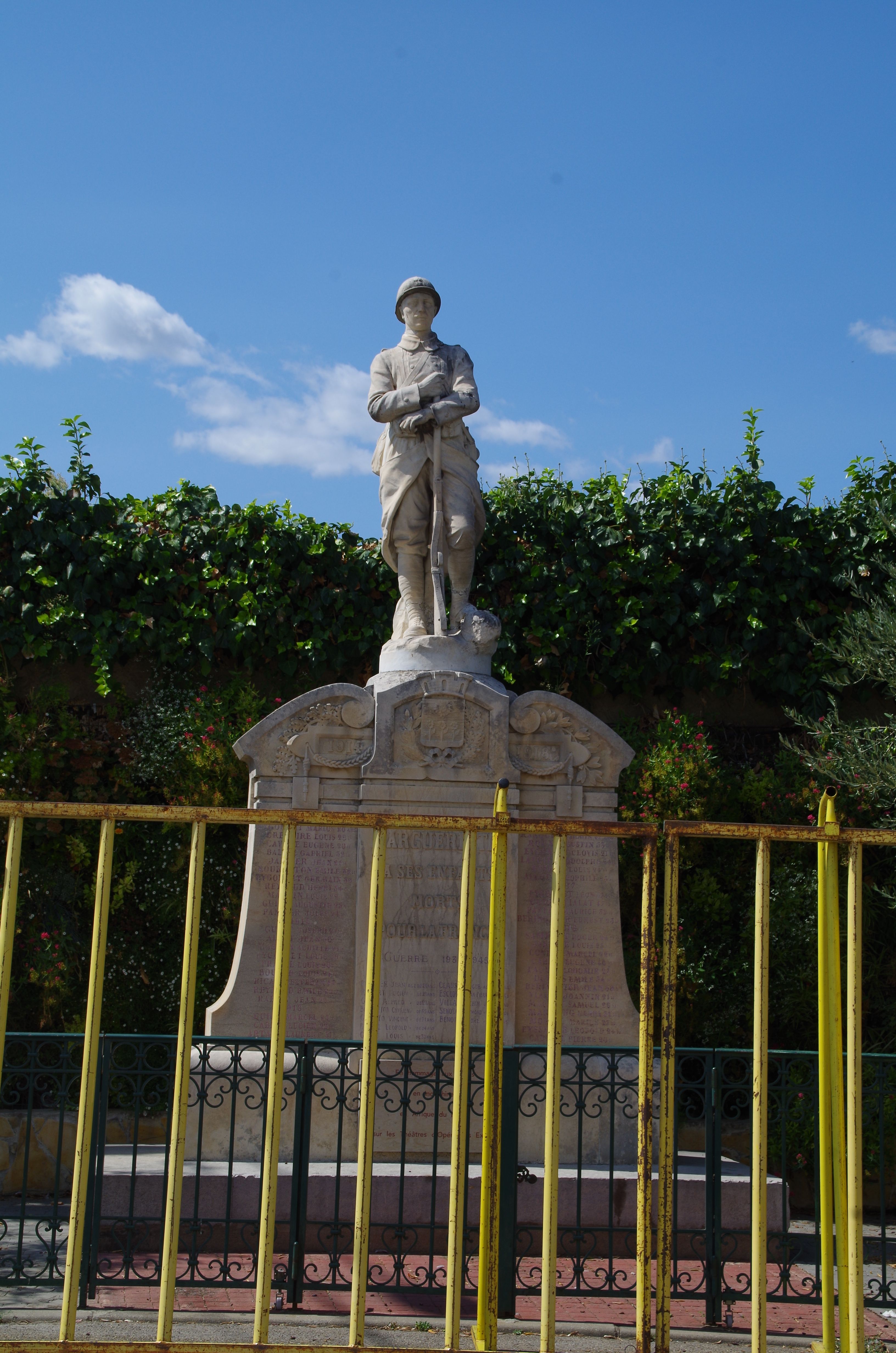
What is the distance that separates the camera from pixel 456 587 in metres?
7.42

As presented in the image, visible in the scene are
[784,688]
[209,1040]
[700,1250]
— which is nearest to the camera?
[209,1040]

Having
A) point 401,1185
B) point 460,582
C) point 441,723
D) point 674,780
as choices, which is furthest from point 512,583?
point 401,1185

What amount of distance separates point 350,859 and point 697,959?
353 centimetres

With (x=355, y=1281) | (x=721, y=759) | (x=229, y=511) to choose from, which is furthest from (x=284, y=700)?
(x=355, y=1281)

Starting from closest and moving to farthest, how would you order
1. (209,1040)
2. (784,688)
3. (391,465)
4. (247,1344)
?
(247,1344) < (209,1040) < (391,465) < (784,688)

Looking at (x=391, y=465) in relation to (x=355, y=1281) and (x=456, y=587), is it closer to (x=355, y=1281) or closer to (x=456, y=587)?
(x=456, y=587)

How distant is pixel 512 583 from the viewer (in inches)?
406

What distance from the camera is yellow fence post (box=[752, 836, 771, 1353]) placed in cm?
329

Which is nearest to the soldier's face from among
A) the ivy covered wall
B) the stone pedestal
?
the stone pedestal

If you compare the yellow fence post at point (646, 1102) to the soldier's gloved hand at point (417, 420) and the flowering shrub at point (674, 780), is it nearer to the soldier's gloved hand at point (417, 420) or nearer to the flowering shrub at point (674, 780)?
the soldier's gloved hand at point (417, 420)

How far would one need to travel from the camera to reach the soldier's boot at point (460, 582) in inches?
283

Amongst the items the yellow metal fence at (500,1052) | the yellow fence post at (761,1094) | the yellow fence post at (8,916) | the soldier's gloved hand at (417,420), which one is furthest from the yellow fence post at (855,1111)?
the soldier's gloved hand at (417,420)

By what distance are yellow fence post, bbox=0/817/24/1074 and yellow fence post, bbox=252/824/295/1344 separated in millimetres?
735

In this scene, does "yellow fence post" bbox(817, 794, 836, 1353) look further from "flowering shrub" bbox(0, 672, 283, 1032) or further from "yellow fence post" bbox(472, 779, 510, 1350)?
"flowering shrub" bbox(0, 672, 283, 1032)
